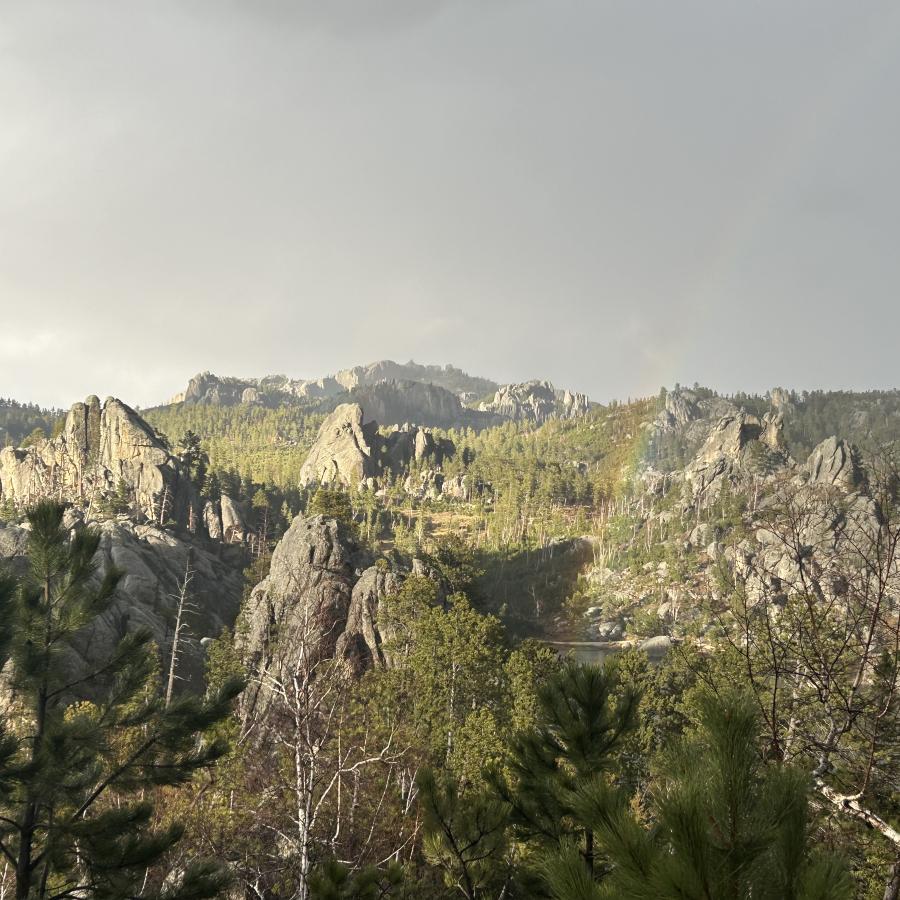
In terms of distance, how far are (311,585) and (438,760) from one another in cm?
2080

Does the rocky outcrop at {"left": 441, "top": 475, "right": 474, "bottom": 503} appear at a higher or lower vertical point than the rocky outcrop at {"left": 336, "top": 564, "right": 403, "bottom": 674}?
higher

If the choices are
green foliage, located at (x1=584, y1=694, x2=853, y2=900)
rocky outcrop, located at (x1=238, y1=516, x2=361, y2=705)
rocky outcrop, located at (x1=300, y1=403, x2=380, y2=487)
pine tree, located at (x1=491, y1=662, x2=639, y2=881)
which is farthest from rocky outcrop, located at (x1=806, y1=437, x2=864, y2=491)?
green foliage, located at (x1=584, y1=694, x2=853, y2=900)

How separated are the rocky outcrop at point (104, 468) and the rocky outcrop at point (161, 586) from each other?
11730 mm

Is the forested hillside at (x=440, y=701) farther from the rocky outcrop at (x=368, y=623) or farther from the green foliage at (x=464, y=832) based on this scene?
the rocky outcrop at (x=368, y=623)

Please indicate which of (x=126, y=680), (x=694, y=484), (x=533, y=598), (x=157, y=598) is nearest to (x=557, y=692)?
(x=126, y=680)

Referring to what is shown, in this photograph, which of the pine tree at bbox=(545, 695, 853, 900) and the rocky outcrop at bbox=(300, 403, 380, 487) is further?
the rocky outcrop at bbox=(300, 403, 380, 487)

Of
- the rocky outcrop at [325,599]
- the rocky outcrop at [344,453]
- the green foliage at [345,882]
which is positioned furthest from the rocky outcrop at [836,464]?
the green foliage at [345,882]

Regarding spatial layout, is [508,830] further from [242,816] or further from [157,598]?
[157,598]

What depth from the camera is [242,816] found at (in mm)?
17078

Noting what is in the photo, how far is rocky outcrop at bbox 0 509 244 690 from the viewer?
43625 mm

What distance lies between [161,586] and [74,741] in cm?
5480

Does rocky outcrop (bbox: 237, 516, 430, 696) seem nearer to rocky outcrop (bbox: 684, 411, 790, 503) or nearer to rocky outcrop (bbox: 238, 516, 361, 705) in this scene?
rocky outcrop (bbox: 238, 516, 361, 705)

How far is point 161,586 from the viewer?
5712cm

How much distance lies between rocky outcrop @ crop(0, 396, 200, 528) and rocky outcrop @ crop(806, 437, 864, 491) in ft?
365
